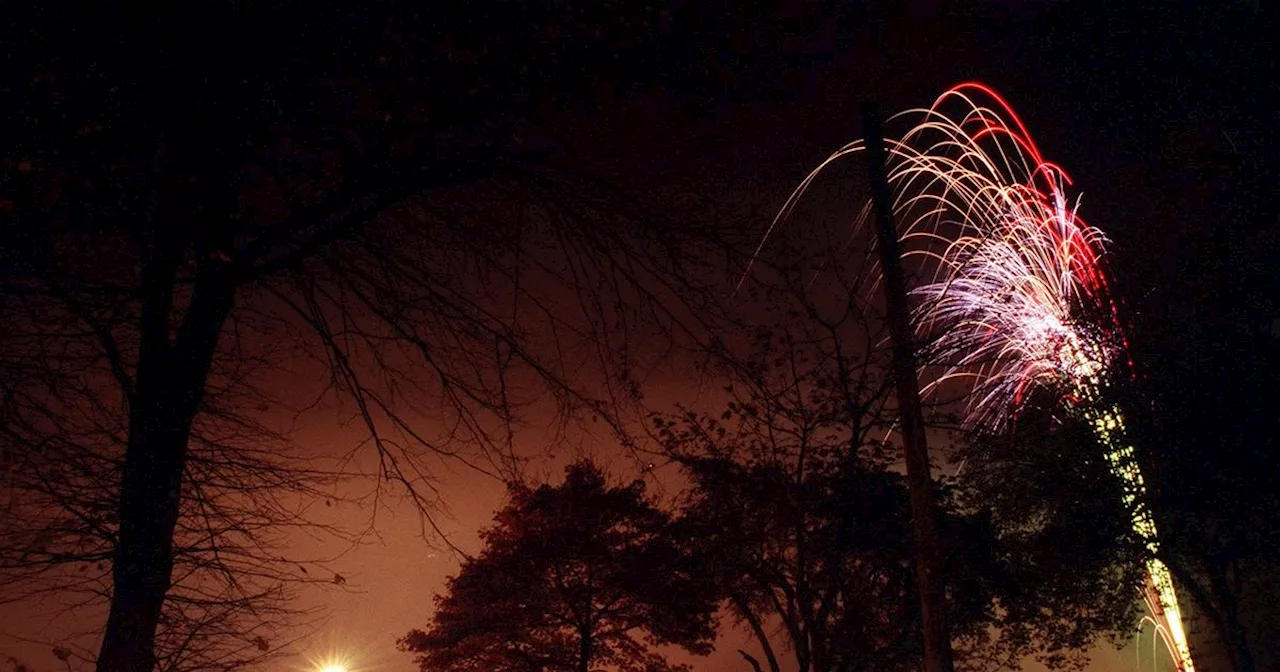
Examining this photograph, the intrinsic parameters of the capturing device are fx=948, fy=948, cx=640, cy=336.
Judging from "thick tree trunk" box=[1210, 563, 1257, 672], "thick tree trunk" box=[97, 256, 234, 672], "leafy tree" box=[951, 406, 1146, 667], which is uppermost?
"leafy tree" box=[951, 406, 1146, 667]

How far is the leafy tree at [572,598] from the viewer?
104 feet

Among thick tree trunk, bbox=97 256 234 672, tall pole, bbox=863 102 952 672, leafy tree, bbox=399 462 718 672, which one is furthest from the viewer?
leafy tree, bbox=399 462 718 672

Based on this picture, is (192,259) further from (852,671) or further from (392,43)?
(852,671)

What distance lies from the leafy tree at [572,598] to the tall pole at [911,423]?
71.2 feet

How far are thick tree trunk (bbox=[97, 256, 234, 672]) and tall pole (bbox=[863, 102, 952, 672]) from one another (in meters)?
6.48

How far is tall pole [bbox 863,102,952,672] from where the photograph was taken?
9070 mm

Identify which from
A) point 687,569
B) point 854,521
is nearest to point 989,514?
point 854,521

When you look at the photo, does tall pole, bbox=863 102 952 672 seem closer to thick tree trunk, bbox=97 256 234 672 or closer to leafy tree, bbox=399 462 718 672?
thick tree trunk, bbox=97 256 234 672

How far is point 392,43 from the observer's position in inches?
243

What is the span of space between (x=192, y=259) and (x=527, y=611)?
26.7m

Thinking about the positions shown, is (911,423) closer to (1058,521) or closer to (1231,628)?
(1058,521)

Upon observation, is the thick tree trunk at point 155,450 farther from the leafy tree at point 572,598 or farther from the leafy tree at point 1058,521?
the leafy tree at point 572,598

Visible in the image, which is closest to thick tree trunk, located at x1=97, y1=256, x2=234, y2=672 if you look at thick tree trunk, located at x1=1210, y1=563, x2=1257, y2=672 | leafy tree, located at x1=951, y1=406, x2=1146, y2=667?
leafy tree, located at x1=951, y1=406, x2=1146, y2=667

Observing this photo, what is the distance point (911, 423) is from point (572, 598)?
2473 cm
